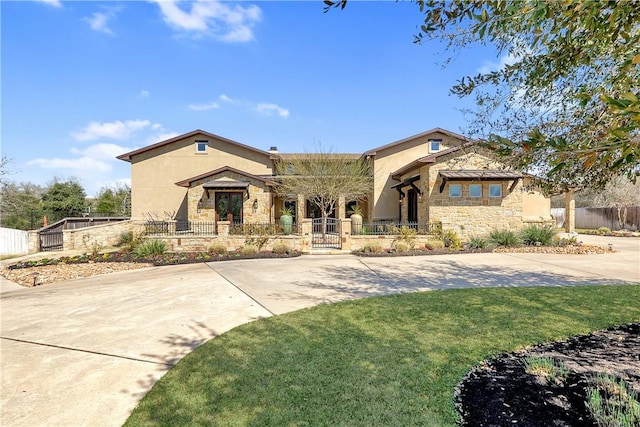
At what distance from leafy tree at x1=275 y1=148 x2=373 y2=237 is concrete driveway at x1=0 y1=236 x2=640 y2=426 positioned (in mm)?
8155

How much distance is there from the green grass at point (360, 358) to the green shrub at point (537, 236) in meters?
9.86

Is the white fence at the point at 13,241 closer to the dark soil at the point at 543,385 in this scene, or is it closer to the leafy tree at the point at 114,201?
the leafy tree at the point at 114,201

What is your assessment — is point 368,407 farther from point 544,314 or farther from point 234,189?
point 234,189

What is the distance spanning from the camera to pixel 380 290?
23.7ft

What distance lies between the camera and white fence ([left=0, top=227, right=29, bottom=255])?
15.8 metres

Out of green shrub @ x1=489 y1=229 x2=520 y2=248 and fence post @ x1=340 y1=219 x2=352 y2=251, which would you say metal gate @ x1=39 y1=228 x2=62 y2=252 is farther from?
green shrub @ x1=489 y1=229 x2=520 y2=248

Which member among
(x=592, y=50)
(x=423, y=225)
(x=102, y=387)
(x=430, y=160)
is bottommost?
(x=102, y=387)

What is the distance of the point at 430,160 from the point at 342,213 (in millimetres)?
6944

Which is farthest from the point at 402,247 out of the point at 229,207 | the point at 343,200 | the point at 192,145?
the point at 192,145

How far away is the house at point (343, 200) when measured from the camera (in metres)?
16.7

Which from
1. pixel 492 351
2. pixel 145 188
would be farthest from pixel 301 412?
pixel 145 188

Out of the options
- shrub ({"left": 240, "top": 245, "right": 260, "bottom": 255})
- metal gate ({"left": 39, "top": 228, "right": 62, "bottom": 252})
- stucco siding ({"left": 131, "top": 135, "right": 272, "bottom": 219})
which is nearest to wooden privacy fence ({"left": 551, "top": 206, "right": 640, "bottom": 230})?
shrub ({"left": 240, "top": 245, "right": 260, "bottom": 255})

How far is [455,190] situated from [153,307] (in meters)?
15.3

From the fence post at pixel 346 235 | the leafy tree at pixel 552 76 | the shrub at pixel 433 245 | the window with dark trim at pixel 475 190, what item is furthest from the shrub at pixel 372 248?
the leafy tree at pixel 552 76
